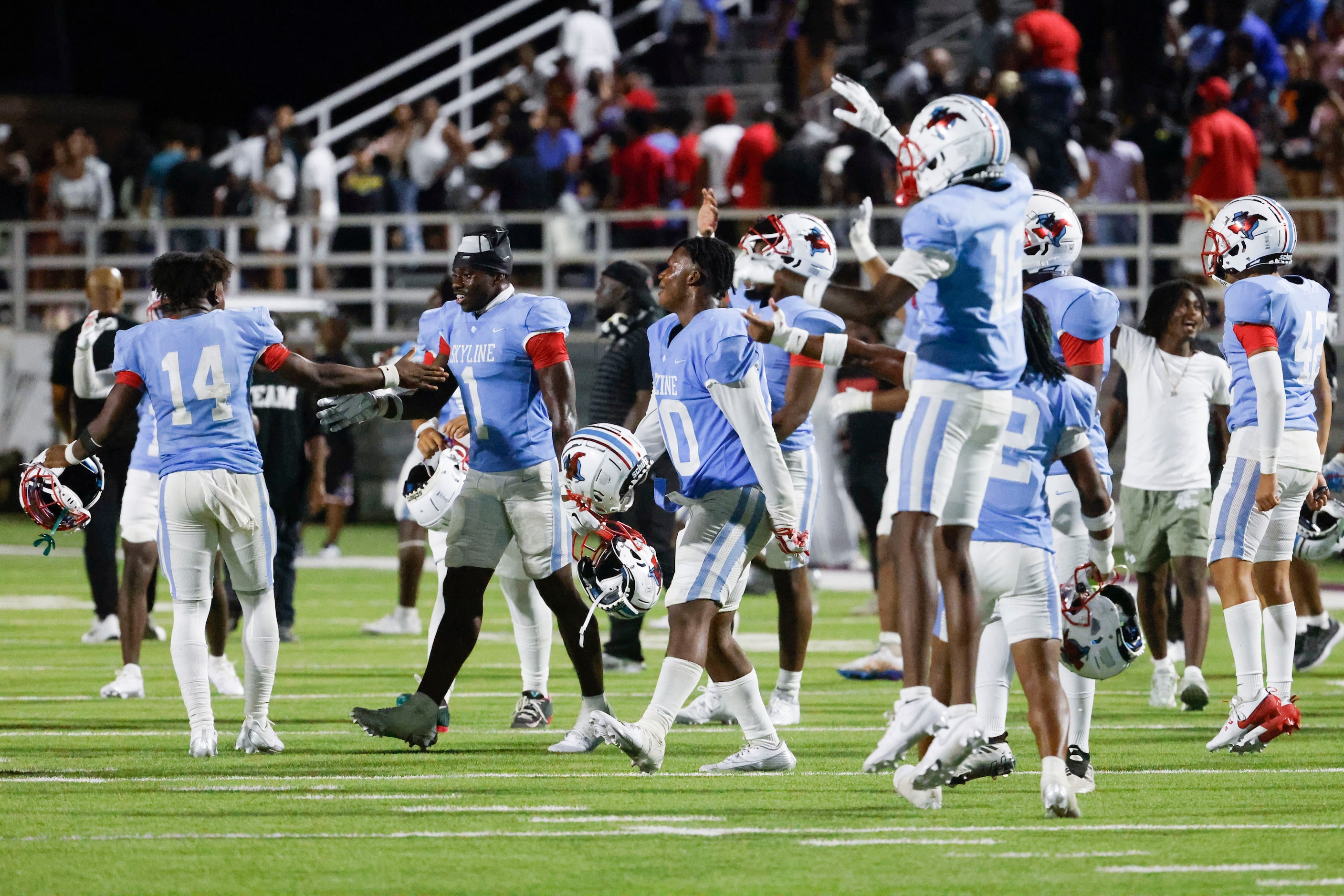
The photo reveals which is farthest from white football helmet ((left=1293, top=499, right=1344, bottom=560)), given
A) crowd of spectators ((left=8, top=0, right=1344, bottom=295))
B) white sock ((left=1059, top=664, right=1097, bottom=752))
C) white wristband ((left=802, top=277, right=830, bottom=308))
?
crowd of spectators ((left=8, top=0, right=1344, bottom=295))

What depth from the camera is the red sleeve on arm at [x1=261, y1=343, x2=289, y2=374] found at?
809 centimetres

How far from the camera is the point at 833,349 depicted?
6.64 m

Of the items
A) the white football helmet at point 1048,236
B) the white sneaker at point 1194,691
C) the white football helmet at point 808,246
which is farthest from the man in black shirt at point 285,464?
the white football helmet at point 1048,236

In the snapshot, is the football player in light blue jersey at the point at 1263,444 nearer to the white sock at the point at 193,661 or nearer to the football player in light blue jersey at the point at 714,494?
the football player in light blue jersey at the point at 714,494

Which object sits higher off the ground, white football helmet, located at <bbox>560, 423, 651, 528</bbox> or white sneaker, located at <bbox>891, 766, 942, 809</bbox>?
white football helmet, located at <bbox>560, 423, 651, 528</bbox>

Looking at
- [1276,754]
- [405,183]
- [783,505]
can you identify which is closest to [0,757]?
[783,505]

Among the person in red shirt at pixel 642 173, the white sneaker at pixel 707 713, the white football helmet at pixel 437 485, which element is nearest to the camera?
the white football helmet at pixel 437 485

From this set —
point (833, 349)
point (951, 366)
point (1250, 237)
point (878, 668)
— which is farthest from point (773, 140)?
point (951, 366)

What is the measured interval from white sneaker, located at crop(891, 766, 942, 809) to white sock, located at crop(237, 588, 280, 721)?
8.82 ft

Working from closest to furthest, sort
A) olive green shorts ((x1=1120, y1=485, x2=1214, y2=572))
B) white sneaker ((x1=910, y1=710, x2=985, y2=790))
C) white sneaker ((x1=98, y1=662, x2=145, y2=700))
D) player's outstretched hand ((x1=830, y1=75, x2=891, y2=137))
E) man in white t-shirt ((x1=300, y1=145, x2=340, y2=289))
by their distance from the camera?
white sneaker ((x1=910, y1=710, x2=985, y2=790)) → player's outstretched hand ((x1=830, y1=75, x2=891, y2=137)) → olive green shorts ((x1=1120, y1=485, x2=1214, y2=572)) → white sneaker ((x1=98, y1=662, x2=145, y2=700)) → man in white t-shirt ((x1=300, y1=145, x2=340, y2=289))

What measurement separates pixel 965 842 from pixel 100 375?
6.69 m

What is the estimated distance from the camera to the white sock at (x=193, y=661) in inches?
317

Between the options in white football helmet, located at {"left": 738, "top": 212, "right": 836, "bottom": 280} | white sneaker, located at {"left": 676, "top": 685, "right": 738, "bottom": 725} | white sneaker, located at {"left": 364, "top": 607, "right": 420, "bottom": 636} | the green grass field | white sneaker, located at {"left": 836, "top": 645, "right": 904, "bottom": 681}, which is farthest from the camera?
white sneaker, located at {"left": 364, "top": 607, "right": 420, "bottom": 636}

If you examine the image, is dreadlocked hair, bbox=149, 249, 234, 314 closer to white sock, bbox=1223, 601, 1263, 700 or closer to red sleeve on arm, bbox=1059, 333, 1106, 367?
red sleeve on arm, bbox=1059, 333, 1106, 367
